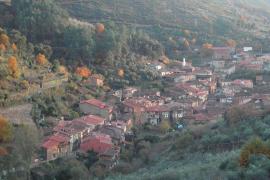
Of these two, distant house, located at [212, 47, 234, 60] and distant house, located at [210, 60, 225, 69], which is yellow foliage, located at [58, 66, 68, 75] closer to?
distant house, located at [210, 60, 225, 69]

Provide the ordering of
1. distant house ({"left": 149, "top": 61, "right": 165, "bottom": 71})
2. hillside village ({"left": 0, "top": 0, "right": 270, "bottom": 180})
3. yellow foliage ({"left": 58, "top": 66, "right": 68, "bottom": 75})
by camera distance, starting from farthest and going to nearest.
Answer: distant house ({"left": 149, "top": 61, "right": 165, "bottom": 71}), yellow foliage ({"left": 58, "top": 66, "right": 68, "bottom": 75}), hillside village ({"left": 0, "top": 0, "right": 270, "bottom": 180})

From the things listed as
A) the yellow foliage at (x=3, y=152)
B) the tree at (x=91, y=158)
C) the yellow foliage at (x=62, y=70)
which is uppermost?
the yellow foliage at (x=62, y=70)

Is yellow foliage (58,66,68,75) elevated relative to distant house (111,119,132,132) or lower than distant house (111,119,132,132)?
elevated

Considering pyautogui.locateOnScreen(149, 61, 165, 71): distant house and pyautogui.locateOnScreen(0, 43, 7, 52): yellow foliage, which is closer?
pyautogui.locateOnScreen(0, 43, 7, 52): yellow foliage

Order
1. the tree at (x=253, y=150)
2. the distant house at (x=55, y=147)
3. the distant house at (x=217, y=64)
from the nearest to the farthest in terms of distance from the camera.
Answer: the tree at (x=253, y=150) < the distant house at (x=55, y=147) < the distant house at (x=217, y=64)

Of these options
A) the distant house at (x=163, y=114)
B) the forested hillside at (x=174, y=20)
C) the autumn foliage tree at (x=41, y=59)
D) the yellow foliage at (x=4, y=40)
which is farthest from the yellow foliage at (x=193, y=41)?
the yellow foliage at (x=4, y=40)

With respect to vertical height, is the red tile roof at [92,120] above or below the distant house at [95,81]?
below

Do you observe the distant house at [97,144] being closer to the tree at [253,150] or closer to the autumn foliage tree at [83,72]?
the autumn foliage tree at [83,72]

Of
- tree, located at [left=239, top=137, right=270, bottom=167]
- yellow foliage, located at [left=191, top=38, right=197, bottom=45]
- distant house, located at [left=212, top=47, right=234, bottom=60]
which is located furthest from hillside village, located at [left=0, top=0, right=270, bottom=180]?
yellow foliage, located at [left=191, top=38, right=197, bottom=45]
